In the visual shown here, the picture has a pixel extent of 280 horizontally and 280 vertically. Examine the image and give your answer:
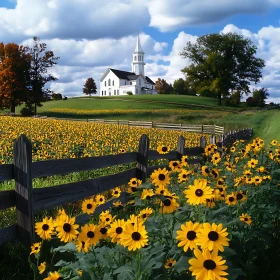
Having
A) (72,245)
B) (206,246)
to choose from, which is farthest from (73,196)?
(206,246)

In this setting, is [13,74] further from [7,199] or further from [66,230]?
[66,230]

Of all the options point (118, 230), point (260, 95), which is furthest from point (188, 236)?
point (260, 95)

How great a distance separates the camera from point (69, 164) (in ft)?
17.4

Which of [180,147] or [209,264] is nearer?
[209,264]

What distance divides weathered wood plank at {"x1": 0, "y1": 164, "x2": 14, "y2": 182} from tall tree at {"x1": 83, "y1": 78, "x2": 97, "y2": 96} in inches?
4268

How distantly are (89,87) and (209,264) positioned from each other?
11185cm

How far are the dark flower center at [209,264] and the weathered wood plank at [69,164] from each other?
11.2 ft

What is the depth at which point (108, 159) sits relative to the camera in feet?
20.3

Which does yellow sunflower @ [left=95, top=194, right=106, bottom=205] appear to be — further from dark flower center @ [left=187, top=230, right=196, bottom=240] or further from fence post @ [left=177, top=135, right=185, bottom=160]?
fence post @ [left=177, top=135, right=185, bottom=160]

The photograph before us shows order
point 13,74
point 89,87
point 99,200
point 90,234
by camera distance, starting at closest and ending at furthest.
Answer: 1. point 90,234
2. point 99,200
3. point 13,74
4. point 89,87

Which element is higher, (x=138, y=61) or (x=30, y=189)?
(x=138, y=61)

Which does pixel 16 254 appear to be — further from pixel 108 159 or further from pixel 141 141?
pixel 141 141

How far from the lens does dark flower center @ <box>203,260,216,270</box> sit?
1792 mm

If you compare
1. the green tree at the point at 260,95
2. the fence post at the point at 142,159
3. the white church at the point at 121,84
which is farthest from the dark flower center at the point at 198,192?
the white church at the point at 121,84
